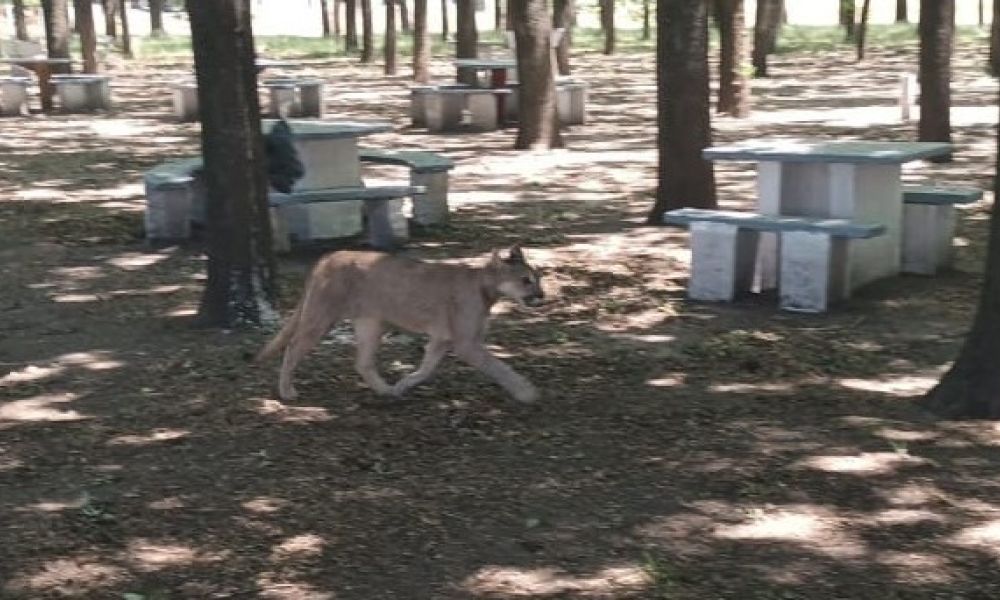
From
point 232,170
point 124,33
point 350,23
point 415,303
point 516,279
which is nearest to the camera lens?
point 516,279

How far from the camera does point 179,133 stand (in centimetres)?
1919

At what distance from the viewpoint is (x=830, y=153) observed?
7.90 m

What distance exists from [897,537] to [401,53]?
4160 cm

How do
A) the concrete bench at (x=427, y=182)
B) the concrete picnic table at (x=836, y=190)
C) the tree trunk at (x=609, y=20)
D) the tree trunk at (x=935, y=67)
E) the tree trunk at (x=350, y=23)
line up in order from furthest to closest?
1. the tree trunk at (x=350, y=23)
2. the tree trunk at (x=609, y=20)
3. the tree trunk at (x=935, y=67)
4. the concrete bench at (x=427, y=182)
5. the concrete picnic table at (x=836, y=190)

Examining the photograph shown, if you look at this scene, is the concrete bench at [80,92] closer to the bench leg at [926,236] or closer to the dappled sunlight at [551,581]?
the bench leg at [926,236]

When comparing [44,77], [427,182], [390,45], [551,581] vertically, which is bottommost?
[551,581]

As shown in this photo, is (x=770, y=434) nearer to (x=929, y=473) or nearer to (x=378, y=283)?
(x=929, y=473)

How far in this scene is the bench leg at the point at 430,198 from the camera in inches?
420

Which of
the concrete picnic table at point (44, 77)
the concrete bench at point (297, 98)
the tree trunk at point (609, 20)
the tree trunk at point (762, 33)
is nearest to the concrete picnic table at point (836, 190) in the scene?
the concrete bench at point (297, 98)

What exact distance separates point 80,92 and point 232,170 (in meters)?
17.0

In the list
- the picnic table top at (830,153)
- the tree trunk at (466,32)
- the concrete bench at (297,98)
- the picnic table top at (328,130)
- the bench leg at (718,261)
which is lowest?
the bench leg at (718,261)

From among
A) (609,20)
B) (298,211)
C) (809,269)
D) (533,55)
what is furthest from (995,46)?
(809,269)

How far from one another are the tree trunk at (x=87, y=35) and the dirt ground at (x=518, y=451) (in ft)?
57.2

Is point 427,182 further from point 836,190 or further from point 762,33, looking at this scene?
point 762,33
